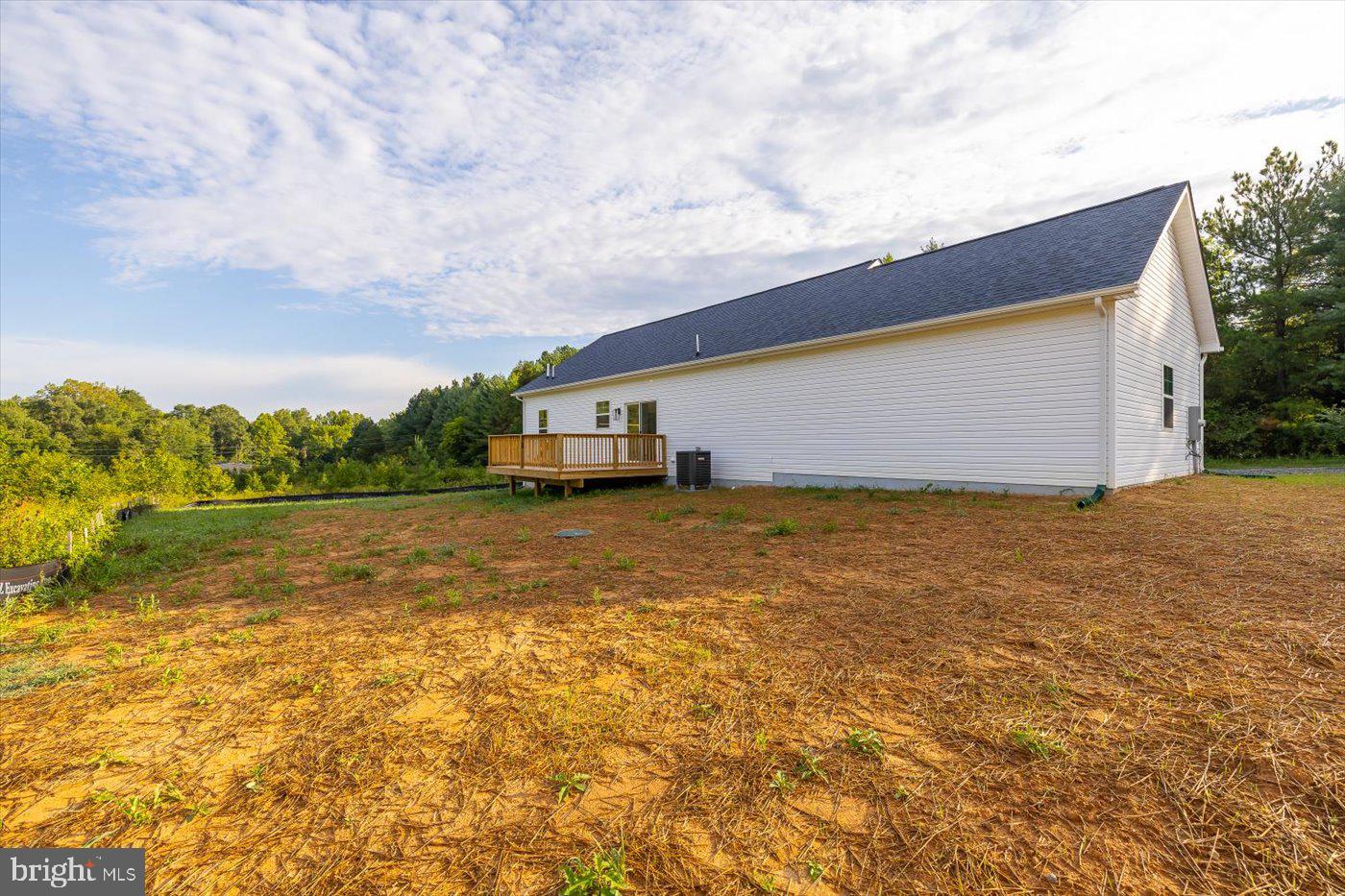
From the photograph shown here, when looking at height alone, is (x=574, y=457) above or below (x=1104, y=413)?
below

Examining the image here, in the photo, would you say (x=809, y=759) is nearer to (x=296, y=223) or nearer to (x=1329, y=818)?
(x=1329, y=818)

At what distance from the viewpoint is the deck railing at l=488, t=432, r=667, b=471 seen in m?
13.2

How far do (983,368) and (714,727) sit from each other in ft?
30.2

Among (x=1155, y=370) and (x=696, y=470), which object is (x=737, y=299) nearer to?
(x=696, y=470)

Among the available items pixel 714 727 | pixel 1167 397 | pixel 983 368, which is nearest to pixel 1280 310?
pixel 1167 397

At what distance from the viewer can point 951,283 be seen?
1095 cm

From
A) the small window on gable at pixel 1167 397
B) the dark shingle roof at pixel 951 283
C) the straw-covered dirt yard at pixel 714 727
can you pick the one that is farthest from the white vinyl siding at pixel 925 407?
the small window on gable at pixel 1167 397

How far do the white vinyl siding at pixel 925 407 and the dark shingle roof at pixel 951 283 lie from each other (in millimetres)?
468

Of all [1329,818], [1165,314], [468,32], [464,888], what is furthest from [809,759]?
[1165,314]

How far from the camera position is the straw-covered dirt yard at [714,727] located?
169 centimetres

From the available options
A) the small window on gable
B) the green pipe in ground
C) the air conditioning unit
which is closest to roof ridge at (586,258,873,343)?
the air conditioning unit

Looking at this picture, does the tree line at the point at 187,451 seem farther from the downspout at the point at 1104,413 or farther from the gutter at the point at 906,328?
the downspout at the point at 1104,413

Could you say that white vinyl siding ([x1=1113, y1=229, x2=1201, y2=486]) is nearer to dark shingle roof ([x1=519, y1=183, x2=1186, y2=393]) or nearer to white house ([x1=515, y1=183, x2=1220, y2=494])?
white house ([x1=515, y1=183, x2=1220, y2=494])

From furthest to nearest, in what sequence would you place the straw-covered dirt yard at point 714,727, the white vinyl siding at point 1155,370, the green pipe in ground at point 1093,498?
the white vinyl siding at point 1155,370
the green pipe in ground at point 1093,498
the straw-covered dirt yard at point 714,727
